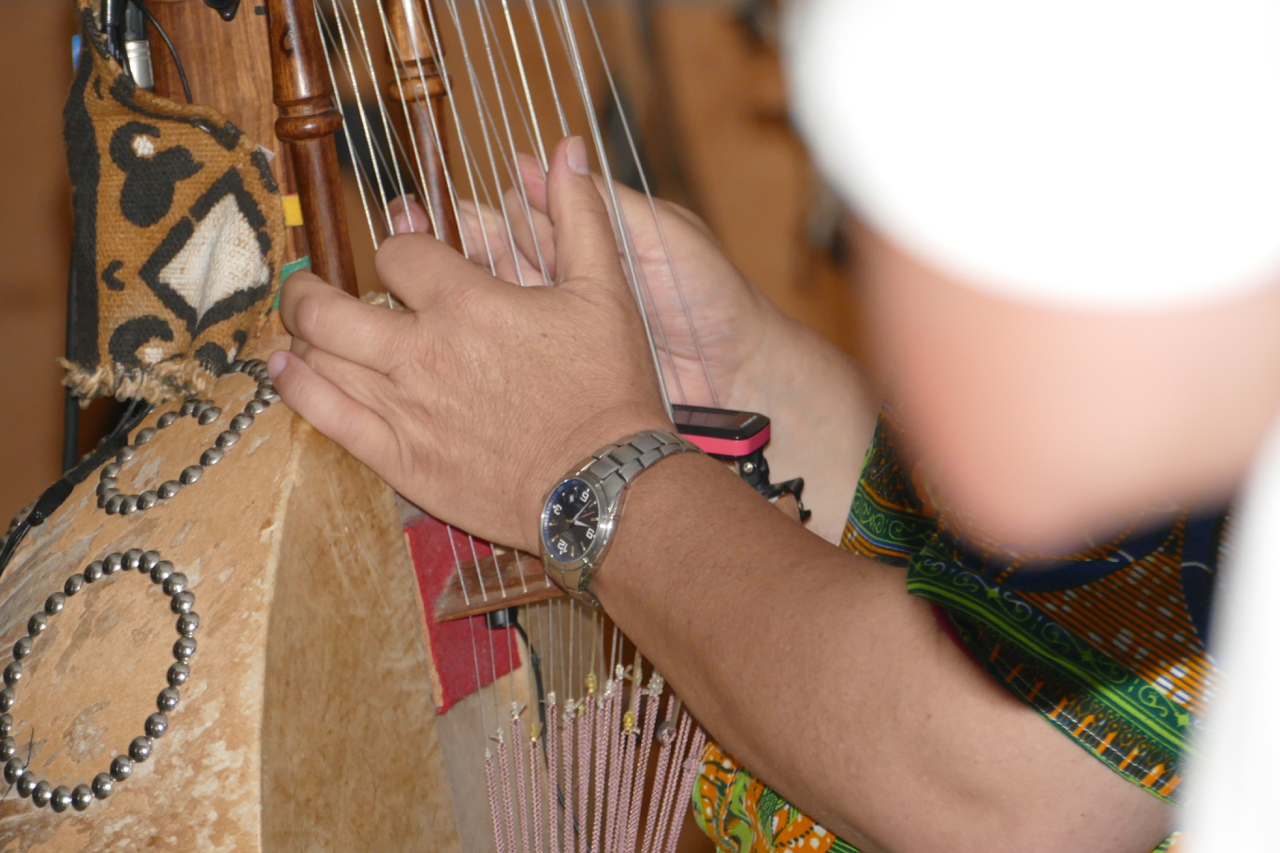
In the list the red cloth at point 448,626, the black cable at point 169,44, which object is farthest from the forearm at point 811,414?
the black cable at point 169,44

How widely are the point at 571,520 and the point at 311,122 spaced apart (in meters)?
0.35

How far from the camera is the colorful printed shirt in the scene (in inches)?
15.8

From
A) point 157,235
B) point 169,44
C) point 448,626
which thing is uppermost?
point 169,44

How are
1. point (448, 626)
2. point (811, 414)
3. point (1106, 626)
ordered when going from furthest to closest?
point (811, 414) → point (448, 626) → point (1106, 626)

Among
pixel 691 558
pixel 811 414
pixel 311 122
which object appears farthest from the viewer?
pixel 811 414

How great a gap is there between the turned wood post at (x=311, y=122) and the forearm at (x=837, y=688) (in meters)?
0.32

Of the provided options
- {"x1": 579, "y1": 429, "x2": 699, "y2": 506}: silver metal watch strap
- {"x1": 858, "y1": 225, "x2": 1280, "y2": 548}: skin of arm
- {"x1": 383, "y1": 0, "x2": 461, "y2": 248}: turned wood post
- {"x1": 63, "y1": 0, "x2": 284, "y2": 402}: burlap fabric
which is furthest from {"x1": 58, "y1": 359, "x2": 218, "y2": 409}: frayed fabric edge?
{"x1": 858, "y1": 225, "x2": 1280, "y2": 548}: skin of arm

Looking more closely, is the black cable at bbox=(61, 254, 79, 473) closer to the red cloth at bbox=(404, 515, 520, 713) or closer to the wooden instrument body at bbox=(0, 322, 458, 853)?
the wooden instrument body at bbox=(0, 322, 458, 853)

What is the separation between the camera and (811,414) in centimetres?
106

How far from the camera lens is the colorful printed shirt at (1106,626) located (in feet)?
1.32

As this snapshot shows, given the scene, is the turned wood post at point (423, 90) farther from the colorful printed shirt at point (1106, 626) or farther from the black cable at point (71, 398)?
the colorful printed shirt at point (1106, 626)

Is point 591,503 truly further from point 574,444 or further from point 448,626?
point 448,626

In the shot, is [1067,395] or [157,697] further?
[157,697]

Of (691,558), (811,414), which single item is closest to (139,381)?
(691,558)
